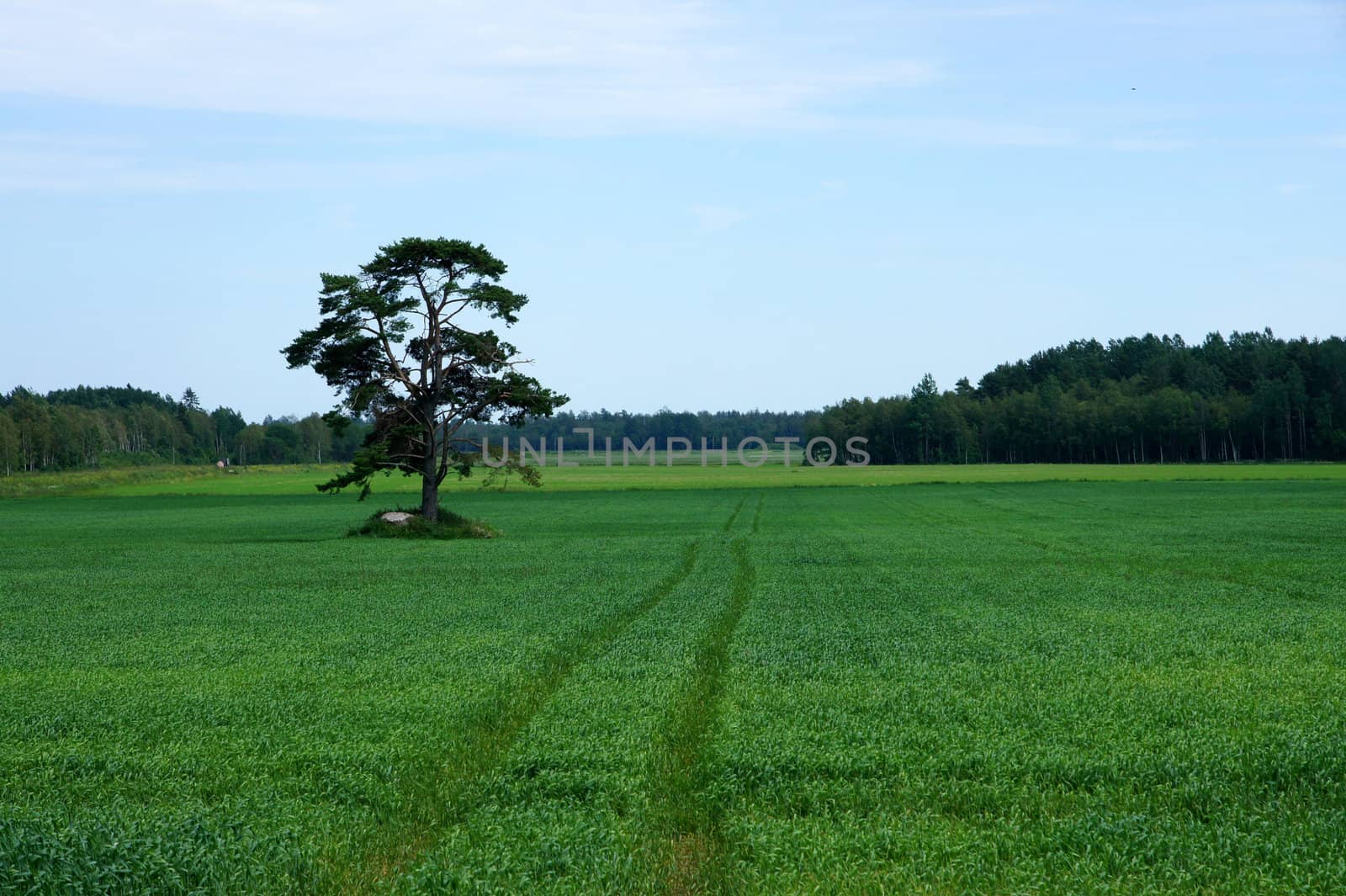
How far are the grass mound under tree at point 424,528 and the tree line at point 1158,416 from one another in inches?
5073

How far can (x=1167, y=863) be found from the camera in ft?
23.7

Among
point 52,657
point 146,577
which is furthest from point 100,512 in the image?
point 52,657

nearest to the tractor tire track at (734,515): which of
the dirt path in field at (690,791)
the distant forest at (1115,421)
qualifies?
the dirt path in field at (690,791)

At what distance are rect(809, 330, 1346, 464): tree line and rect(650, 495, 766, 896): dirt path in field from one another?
147 m

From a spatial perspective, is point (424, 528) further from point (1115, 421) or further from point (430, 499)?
point (1115, 421)

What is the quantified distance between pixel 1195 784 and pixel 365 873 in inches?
254

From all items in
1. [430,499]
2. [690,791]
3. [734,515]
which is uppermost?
[430,499]

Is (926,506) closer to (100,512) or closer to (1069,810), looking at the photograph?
(100,512)

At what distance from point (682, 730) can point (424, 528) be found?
32.8m

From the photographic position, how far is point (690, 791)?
902cm

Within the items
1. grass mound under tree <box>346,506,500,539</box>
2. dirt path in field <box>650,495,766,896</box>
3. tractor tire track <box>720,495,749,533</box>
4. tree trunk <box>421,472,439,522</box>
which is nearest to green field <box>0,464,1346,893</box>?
dirt path in field <box>650,495,766,896</box>

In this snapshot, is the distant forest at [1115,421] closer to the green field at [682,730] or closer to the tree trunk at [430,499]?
the tree trunk at [430,499]

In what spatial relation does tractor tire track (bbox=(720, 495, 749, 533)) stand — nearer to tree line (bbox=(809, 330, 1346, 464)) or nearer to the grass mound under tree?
the grass mound under tree

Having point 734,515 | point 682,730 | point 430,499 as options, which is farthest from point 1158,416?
point 682,730
